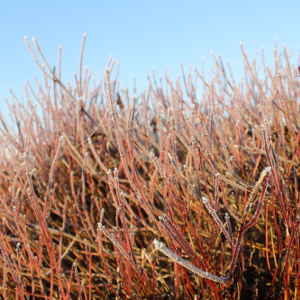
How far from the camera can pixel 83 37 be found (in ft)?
5.57

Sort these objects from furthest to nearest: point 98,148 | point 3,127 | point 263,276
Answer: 1. point 98,148
2. point 3,127
3. point 263,276

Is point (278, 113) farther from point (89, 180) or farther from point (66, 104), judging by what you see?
point (66, 104)

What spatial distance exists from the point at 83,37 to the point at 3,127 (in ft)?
2.13

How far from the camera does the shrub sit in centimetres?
103

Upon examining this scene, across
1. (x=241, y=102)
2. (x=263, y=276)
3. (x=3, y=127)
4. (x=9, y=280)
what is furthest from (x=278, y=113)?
(x=9, y=280)

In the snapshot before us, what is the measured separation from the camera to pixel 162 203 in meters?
1.83

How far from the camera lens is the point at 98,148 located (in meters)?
2.42

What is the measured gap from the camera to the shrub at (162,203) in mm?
1028

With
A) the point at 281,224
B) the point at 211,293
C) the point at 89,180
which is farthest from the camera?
the point at 89,180

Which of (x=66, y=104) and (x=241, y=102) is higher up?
(x=66, y=104)

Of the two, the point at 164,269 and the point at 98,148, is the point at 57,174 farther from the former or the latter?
the point at 164,269

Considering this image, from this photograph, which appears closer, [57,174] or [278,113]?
[278,113]

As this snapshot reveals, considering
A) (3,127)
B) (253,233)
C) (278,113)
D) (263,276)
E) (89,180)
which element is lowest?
(263,276)

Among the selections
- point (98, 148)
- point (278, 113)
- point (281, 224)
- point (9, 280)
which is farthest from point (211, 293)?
point (98, 148)
